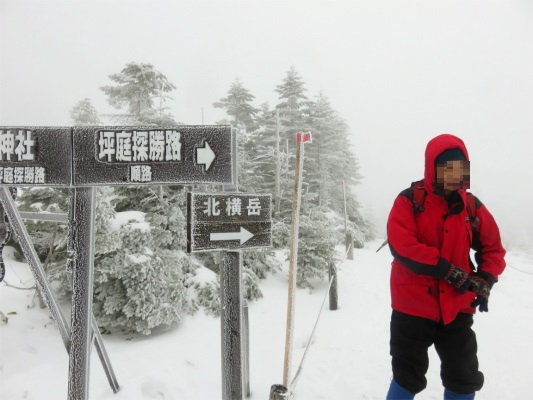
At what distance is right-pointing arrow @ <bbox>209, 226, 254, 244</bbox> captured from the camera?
2502 mm

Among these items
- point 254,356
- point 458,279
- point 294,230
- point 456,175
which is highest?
point 456,175

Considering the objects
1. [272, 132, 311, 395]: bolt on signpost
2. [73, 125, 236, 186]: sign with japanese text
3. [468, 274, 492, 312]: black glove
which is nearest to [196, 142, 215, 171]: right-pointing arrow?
[73, 125, 236, 186]: sign with japanese text

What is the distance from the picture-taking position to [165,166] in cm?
262

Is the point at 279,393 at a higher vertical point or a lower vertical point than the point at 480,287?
lower

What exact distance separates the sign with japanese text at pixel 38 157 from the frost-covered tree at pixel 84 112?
63.1 ft

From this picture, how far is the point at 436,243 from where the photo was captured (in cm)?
234

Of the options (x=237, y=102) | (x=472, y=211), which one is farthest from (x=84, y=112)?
(x=472, y=211)

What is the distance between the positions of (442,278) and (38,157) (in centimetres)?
369

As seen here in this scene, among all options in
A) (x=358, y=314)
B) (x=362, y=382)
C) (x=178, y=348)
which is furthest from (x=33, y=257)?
(x=358, y=314)

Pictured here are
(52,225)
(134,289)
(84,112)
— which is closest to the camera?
(134,289)

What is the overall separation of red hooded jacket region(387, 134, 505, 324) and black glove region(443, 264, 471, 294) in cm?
6

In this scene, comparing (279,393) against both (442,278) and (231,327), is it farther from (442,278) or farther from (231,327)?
(442,278)

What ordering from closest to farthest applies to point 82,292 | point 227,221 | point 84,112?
point 227,221, point 82,292, point 84,112

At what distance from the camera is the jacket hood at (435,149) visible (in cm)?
222
